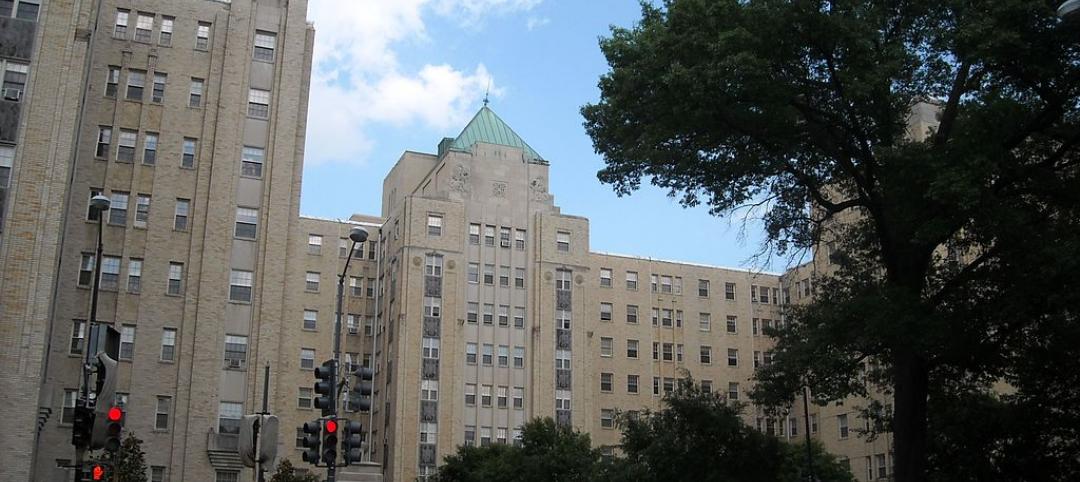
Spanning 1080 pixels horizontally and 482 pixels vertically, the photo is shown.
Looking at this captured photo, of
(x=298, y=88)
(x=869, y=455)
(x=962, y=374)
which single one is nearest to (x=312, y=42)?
(x=298, y=88)

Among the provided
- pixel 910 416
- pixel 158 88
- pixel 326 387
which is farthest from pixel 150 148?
pixel 910 416

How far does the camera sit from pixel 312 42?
56.1m

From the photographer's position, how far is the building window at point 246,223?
51719 millimetres

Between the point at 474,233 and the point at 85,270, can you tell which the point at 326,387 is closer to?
the point at 85,270

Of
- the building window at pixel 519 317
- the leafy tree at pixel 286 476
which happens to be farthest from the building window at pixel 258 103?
the building window at pixel 519 317

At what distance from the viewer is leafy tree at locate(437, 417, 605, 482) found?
54.8m

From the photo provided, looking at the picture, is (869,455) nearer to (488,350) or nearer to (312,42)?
(488,350)

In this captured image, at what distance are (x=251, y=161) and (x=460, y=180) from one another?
29246 mm

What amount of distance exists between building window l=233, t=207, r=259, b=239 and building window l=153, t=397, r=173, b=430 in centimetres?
792

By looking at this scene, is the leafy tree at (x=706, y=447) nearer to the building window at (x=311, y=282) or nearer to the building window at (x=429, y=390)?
the building window at (x=429, y=390)

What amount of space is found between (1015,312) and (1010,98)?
4958 mm

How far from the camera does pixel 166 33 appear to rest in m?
53.8

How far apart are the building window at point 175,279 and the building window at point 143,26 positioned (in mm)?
11141

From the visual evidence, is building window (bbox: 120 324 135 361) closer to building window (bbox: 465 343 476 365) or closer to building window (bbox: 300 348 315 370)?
building window (bbox: 465 343 476 365)
